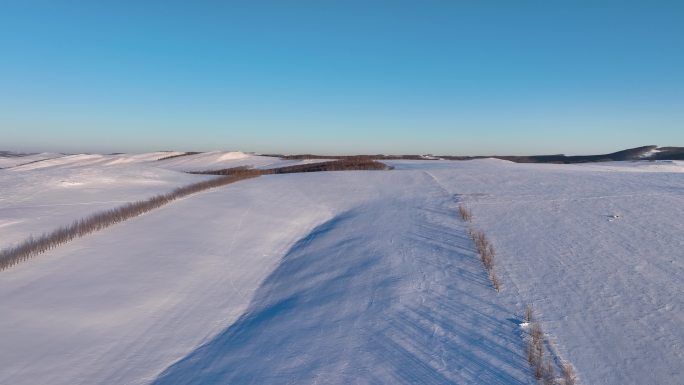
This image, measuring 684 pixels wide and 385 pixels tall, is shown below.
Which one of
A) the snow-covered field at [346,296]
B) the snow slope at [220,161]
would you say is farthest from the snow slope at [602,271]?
the snow slope at [220,161]

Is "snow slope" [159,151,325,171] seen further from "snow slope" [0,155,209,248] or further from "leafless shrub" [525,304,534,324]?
"leafless shrub" [525,304,534,324]

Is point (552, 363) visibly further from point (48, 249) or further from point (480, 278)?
point (48, 249)

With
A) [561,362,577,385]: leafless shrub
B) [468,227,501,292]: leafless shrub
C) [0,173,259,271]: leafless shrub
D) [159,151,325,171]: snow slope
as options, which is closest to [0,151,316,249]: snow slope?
[0,173,259,271]: leafless shrub

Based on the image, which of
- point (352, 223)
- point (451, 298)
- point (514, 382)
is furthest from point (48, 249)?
point (514, 382)

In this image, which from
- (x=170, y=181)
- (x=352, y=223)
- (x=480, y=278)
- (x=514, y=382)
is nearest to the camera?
(x=514, y=382)

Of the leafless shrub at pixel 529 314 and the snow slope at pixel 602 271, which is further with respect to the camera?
the leafless shrub at pixel 529 314

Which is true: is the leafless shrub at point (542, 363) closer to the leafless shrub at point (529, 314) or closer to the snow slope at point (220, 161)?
the leafless shrub at point (529, 314)
